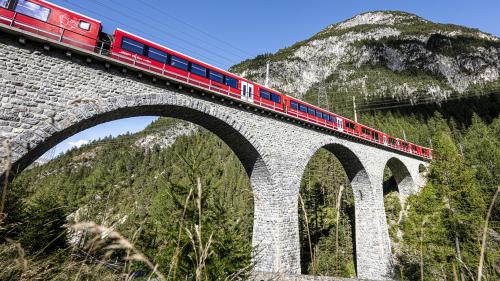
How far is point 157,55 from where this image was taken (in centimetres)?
1216

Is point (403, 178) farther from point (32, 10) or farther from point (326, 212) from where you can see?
point (32, 10)

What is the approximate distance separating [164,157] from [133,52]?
9522 cm

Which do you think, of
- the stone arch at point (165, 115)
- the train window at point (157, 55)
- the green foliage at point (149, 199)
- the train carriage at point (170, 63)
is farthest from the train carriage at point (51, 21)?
the green foliage at point (149, 199)

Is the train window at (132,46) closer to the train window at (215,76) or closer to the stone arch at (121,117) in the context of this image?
the stone arch at (121,117)

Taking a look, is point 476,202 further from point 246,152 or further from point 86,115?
point 86,115

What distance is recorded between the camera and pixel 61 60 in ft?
31.1

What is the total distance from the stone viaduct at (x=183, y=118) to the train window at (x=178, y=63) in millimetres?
1200

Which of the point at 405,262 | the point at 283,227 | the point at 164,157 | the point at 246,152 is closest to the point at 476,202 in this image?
the point at 405,262

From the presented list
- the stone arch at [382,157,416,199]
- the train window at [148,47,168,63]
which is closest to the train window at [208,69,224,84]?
the train window at [148,47,168,63]

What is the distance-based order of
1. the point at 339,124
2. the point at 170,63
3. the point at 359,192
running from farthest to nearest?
the point at 359,192 → the point at 339,124 → the point at 170,63

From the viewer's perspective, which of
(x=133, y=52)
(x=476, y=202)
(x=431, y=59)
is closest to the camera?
(x=133, y=52)

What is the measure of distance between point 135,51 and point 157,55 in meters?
1.07

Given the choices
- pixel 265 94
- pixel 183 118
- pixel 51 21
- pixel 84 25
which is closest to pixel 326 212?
pixel 265 94

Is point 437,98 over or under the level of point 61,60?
over
